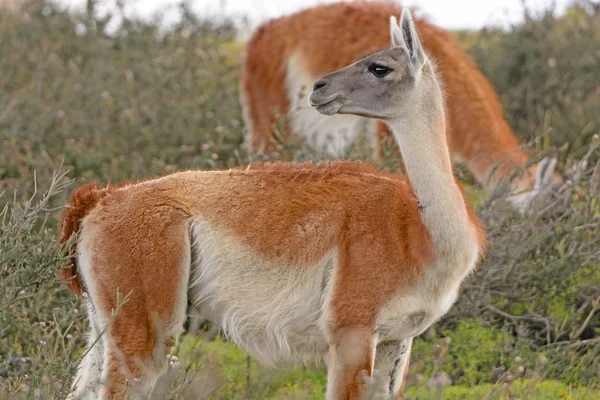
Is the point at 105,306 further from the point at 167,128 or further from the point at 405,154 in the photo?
the point at 167,128

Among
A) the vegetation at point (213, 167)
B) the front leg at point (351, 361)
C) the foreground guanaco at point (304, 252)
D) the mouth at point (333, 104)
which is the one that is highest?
the mouth at point (333, 104)

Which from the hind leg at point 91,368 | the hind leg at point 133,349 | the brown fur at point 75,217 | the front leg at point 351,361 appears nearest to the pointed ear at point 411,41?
the front leg at point 351,361

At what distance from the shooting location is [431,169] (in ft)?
15.5

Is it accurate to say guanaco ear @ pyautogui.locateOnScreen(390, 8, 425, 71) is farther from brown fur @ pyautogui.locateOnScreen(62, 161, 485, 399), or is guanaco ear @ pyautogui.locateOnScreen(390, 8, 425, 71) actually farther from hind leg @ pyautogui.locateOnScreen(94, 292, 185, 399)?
hind leg @ pyautogui.locateOnScreen(94, 292, 185, 399)

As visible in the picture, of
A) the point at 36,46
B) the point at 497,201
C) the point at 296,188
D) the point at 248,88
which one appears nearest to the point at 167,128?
the point at 248,88

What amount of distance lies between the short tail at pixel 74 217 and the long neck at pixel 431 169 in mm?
1392

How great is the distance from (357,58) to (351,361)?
3204 mm

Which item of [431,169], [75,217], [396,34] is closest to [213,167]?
[75,217]

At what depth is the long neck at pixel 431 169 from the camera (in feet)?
15.4

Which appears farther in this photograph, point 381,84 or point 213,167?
point 213,167

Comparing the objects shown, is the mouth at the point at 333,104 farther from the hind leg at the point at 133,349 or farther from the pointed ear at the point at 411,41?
the hind leg at the point at 133,349

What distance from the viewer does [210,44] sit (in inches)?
476

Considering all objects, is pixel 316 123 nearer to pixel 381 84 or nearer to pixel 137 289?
pixel 381 84

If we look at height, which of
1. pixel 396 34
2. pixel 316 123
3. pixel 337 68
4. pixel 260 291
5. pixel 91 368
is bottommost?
pixel 316 123
